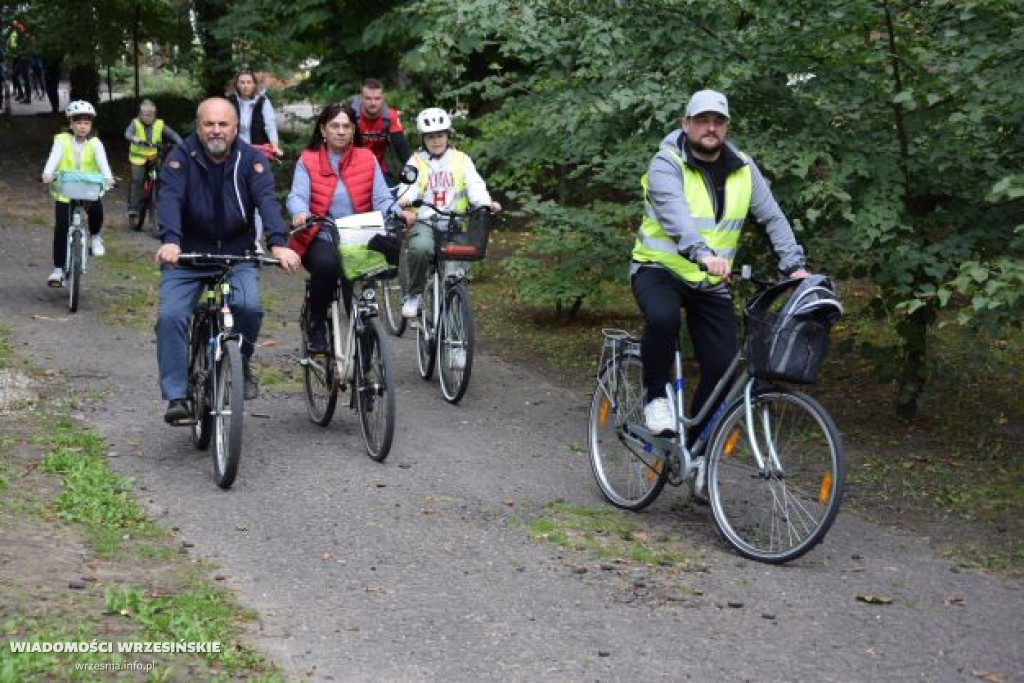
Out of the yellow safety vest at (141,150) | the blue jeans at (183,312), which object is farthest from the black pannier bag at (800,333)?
the yellow safety vest at (141,150)

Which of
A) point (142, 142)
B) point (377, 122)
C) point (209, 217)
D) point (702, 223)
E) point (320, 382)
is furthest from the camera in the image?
point (142, 142)

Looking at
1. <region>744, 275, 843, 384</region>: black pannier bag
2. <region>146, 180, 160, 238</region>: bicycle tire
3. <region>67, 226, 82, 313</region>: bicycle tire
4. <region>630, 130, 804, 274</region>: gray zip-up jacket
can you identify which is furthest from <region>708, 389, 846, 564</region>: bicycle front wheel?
<region>146, 180, 160, 238</region>: bicycle tire

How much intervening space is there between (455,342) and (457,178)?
1.38 m

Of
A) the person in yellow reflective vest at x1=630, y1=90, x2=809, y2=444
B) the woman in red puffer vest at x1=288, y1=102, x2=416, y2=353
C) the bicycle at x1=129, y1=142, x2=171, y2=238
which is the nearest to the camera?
the person in yellow reflective vest at x1=630, y1=90, x2=809, y2=444

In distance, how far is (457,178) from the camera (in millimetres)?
11648

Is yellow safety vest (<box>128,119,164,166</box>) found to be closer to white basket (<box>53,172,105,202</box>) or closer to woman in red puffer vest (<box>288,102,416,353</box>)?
white basket (<box>53,172,105,202</box>)

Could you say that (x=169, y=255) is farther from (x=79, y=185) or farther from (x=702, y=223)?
(x=79, y=185)

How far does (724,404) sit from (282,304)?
30.1 feet

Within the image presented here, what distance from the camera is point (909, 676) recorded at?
582cm

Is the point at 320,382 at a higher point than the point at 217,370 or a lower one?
lower

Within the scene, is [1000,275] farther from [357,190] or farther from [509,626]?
[357,190]

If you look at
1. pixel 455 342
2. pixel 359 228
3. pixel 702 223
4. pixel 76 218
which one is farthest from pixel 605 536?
pixel 76 218

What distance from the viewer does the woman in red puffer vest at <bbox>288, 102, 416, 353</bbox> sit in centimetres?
953

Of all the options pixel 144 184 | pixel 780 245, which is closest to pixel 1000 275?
pixel 780 245
